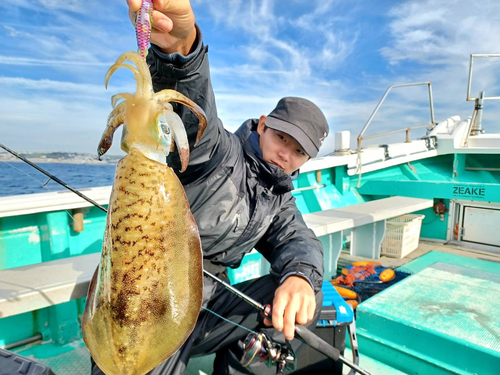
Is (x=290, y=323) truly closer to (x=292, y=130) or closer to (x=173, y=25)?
(x=292, y=130)

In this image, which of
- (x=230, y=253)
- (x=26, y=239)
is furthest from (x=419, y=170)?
(x=26, y=239)

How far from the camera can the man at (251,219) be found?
1.65 m

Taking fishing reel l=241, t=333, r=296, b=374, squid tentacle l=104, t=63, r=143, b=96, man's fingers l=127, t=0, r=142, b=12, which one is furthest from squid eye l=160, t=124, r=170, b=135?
fishing reel l=241, t=333, r=296, b=374

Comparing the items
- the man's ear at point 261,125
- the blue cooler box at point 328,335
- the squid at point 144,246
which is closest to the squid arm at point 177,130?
the squid at point 144,246

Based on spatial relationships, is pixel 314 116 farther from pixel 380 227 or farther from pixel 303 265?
pixel 380 227

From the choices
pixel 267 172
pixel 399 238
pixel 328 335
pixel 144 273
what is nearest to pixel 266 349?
pixel 328 335

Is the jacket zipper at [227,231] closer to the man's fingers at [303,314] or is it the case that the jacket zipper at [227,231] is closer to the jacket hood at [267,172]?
the jacket hood at [267,172]

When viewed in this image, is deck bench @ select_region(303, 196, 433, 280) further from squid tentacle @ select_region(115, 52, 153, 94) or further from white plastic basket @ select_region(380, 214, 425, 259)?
squid tentacle @ select_region(115, 52, 153, 94)

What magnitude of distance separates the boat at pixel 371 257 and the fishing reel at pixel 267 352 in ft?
2.85

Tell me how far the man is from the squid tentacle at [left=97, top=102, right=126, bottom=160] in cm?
42

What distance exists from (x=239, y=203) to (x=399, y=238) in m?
4.14

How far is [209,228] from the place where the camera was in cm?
189

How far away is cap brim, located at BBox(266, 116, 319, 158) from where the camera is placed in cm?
219

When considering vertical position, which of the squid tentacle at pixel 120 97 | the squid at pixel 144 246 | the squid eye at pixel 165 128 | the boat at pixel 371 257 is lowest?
the boat at pixel 371 257
